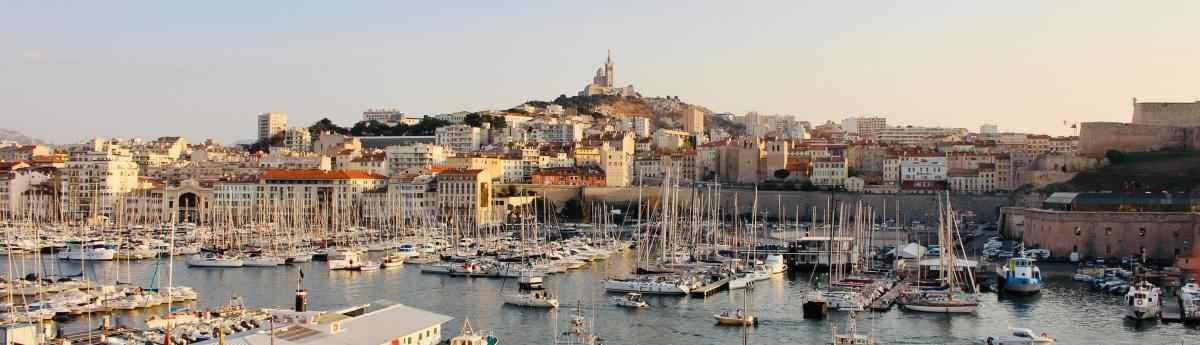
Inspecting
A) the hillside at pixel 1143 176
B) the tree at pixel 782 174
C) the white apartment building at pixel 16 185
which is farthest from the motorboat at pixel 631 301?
the tree at pixel 782 174

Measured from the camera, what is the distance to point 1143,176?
142 feet

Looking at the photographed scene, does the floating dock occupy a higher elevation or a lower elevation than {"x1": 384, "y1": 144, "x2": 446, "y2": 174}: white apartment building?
lower

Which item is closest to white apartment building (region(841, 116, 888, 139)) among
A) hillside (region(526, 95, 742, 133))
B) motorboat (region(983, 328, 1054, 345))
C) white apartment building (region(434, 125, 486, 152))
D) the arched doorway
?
hillside (region(526, 95, 742, 133))

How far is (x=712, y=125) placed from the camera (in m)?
104

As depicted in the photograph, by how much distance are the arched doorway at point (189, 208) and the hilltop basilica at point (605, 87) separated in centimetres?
5632

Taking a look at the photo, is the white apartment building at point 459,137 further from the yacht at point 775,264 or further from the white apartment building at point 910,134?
the yacht at point 775,264

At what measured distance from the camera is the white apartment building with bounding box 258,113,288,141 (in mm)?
89562

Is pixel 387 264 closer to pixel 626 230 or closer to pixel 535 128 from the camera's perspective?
pixel 626 230

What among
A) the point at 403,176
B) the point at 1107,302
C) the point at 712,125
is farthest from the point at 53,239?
the point at 712,125

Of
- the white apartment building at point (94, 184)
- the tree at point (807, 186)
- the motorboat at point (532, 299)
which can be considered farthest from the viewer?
the tree at point (807, 186)

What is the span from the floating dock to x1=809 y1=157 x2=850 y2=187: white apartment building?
29346 mm

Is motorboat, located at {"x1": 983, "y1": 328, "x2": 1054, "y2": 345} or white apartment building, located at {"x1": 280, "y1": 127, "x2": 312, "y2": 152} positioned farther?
white apartment building, located at {"x1": 280, "y1": 127, "x2": 312, "y2": 152}

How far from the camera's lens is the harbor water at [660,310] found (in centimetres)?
2162

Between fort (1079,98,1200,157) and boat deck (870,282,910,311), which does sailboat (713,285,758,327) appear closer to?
boat deck (870,282,910,311)
